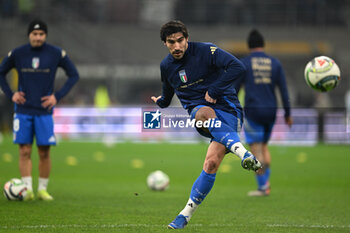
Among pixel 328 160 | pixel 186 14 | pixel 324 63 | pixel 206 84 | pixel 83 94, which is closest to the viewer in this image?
pixel 206 84

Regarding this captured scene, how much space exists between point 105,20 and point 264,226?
26.0 m

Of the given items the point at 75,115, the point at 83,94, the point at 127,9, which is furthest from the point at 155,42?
the point at 75,115

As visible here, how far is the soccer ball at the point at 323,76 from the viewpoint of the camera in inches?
271

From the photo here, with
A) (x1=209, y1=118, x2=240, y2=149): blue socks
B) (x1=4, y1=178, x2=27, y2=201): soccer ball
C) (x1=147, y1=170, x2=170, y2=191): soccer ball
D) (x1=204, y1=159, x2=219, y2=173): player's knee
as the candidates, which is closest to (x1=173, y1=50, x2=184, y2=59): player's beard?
(x1=209, y1=118, x2=240, y2=149): blue socks

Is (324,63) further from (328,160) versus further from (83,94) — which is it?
(83,94)

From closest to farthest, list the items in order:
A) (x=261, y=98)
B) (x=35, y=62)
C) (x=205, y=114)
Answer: (x=205, y=114)
(x=35, y=62)
(x=261, y=98)

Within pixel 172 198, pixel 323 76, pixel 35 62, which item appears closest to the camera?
pixel 323 76

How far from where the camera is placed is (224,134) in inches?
224

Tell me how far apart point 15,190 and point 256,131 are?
3.69m

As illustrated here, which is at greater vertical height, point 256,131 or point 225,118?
point 225,118

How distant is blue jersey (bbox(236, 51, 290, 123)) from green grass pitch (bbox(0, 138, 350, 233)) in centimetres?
123

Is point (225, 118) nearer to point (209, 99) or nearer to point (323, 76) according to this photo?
point (209, 99)

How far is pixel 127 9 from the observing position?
3120cm

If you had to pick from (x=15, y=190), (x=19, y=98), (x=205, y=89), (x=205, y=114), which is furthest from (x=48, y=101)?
(x=205, y=114)
